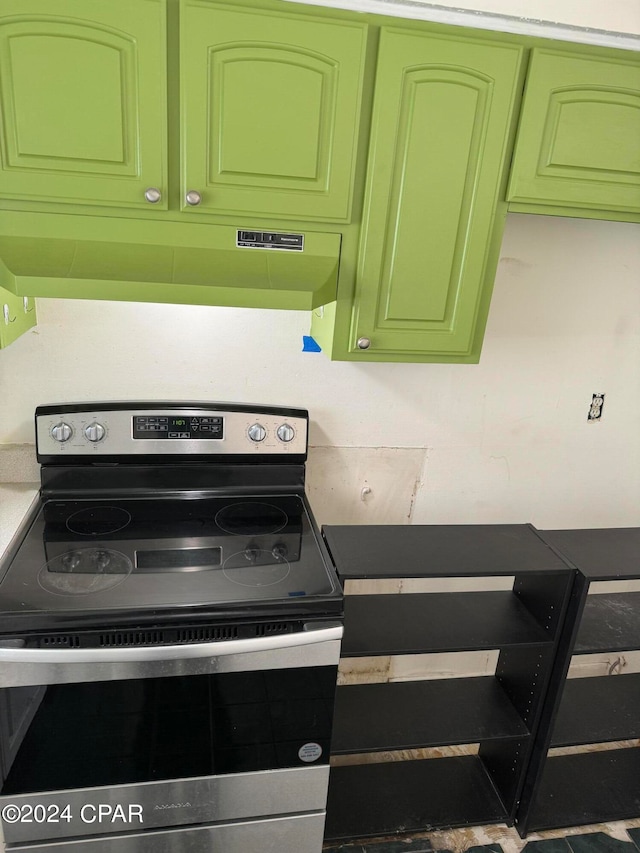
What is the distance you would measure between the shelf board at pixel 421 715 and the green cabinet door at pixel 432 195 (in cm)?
114

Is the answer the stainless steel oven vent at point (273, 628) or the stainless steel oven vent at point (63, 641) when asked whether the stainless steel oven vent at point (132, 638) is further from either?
the stainless steel oven vent at point (273, 628)

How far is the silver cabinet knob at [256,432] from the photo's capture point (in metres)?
1.90

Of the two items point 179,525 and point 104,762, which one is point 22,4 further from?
point 104,762

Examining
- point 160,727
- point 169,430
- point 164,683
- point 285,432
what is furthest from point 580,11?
point 160,727

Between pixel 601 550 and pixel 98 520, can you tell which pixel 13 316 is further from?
pixel 601 550

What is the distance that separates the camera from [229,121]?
1391 mm

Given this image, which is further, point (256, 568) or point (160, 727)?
point (256, 568)

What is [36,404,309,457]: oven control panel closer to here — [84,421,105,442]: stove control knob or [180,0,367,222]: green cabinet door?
[84,421,105,442]: stove control knob

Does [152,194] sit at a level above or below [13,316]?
above

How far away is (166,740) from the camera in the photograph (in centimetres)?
146

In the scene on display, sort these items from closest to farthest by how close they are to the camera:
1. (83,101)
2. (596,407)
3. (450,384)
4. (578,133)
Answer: (83,101), (578,133), (450,384), (596,407)

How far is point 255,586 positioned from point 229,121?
3.62 feet

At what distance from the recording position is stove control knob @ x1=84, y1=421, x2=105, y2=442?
1.81m

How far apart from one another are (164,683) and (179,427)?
0.75 meters
